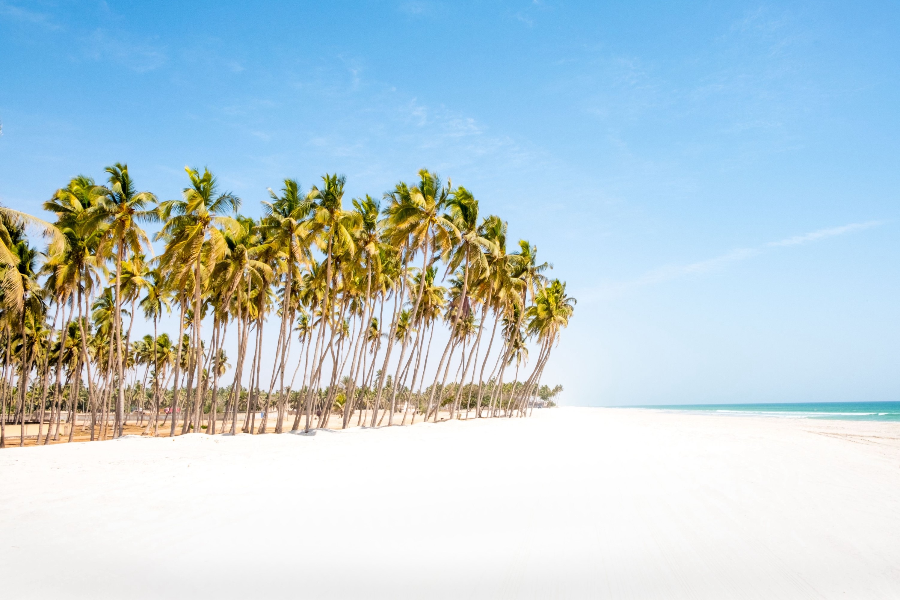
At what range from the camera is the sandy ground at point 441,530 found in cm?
393

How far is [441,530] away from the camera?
523cm

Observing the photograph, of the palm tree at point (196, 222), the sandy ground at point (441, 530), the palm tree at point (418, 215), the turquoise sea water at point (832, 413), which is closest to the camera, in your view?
the sandy ground at point (441, 530)

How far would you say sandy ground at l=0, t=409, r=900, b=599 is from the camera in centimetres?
393

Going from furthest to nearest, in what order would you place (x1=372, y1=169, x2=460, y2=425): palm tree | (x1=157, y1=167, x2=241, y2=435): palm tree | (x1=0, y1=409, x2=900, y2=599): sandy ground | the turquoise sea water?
1. the turquoise sea water
2. (x1=372, y1=169, x2=460, y2=425): palm tree
3. (x1=157, y1=167, x2=241, y2=435): palm tree
4. (x1=0, y1=409, x2=900, y2=599): sandy ground

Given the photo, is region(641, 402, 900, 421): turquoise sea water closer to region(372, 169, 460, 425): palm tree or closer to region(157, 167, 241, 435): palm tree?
region(372, 169, 460, 425): palm tree

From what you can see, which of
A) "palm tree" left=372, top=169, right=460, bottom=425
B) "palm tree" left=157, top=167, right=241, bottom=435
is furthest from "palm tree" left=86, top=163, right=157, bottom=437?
"palm tree" left=372, top=169, right=460, bottom=425

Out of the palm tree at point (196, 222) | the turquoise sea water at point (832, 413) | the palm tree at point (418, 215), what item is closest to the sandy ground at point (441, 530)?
the palm tree at point (196, 222)

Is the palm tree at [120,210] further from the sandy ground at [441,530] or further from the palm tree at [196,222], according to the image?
the sandy ground at [441,530]

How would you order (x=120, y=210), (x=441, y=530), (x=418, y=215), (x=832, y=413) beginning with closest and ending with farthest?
1. (x=441, y=530)
2. (x=120, y=210)
3. (x=418, y=215)
4. (x=832, y=413)

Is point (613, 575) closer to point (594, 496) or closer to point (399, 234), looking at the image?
point (594, 496)

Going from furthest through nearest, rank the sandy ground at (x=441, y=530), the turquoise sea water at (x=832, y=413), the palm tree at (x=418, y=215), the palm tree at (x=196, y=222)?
the turquoise sea water at (x=832, y=413)
the palm tree at (x=418, y=215)
the palm tree at (x=196, y=222)
the sandy ground at (x=441, y=530)

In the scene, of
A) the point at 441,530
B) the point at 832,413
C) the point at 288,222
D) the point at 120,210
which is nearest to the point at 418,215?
the point at 288,222

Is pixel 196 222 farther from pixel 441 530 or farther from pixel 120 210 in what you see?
pixel 441 530

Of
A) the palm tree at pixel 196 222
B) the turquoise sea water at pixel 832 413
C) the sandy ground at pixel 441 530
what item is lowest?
the turquoise sea water at pixel 832 413
